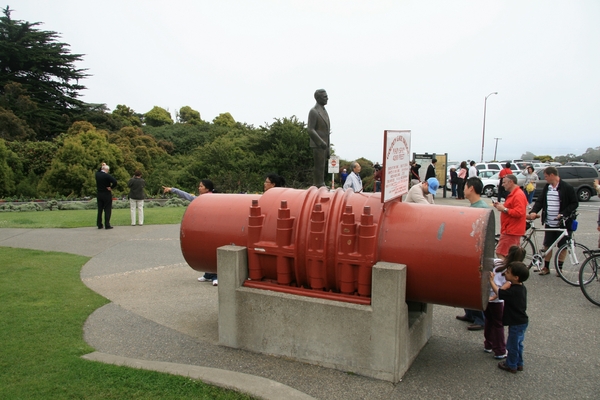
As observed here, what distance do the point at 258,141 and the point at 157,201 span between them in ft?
26.9

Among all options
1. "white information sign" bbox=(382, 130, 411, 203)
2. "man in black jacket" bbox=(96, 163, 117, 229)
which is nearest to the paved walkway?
"white information sign" bbox=(382, 130, 411, 203)

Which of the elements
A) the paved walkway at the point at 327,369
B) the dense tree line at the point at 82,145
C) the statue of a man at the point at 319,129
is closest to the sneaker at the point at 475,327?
the paved walkway at the point at 327,369

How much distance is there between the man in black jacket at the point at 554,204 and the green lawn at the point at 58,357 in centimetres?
651

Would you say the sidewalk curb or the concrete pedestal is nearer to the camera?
the sidewalk curb

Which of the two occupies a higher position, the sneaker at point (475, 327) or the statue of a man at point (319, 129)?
the statue of a man at point (319, 129)

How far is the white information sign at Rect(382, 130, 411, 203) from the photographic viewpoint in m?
4.22

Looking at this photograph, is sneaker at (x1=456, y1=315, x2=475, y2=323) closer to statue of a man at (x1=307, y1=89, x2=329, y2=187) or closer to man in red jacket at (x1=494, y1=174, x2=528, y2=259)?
man in red jacket at (x1=494, y1=174, x2=528, y2=259)

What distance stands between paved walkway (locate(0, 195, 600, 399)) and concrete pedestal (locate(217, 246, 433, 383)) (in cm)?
12

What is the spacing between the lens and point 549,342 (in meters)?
5.04

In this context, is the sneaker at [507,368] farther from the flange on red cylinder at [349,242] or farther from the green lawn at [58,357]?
the green lawn at [58,357]

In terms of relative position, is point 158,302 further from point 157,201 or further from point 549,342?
point 157,201

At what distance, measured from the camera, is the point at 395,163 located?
4.51 meters

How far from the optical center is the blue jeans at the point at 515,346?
422cm

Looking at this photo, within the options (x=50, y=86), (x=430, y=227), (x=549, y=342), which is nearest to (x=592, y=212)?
(x=549, y=342)
